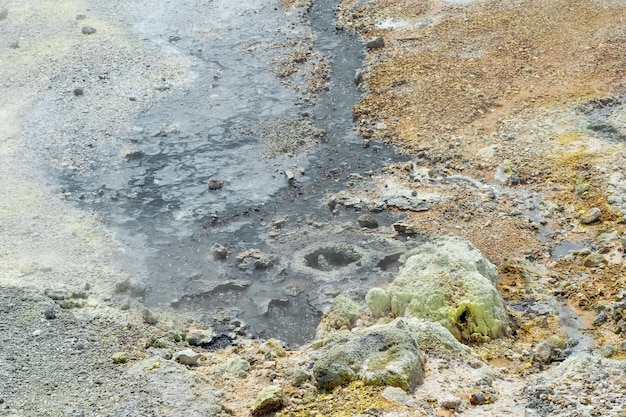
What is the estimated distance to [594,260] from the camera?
1101 centimetres

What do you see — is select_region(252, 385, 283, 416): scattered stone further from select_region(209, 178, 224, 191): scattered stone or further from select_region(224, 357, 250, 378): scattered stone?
select_region(209, 178, 224, 191): scattered stone

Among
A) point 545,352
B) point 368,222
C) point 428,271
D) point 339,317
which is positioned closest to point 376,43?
point 368,222

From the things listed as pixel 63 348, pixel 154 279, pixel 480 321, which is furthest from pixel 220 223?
pixel 480 321

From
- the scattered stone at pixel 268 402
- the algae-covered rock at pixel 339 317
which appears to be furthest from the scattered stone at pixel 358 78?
the scattered stone at pixel 268 402

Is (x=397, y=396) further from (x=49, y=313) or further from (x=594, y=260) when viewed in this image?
(x=594, y=260)

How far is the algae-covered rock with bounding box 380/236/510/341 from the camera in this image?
9.48 meters

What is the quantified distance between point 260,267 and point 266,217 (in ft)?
4.74

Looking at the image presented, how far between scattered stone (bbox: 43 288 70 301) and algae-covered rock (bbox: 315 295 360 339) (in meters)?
3.39

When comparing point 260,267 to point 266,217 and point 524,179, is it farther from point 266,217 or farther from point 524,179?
point 524,179

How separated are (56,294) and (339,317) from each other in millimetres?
3756

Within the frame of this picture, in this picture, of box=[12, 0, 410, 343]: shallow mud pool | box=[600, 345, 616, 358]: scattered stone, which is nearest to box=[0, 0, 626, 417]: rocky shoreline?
box=[600, 345, 616, 358]: scattered stone

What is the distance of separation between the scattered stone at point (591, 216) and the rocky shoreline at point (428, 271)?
2cm

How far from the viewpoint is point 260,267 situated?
1170 cm

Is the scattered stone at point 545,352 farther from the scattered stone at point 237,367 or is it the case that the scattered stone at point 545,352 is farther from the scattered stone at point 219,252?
the scattered stone at point 219,252
